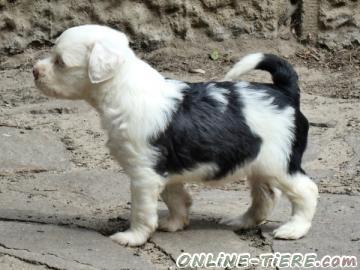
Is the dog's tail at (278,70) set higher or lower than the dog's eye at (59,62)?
lower

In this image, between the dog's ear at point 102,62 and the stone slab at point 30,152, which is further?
the stone slab at point 30,152

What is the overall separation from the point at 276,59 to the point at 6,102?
3.63 metres

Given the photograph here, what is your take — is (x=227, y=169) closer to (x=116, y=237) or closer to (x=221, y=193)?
(x=116, y=237)

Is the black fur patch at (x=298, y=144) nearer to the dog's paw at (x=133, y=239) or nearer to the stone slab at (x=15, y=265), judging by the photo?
the dog's paw at (x=133, y=239)

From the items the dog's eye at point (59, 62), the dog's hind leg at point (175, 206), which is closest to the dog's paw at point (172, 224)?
the dog's hind leg at point (175, 206)

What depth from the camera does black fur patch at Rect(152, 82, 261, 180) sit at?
14.6ft

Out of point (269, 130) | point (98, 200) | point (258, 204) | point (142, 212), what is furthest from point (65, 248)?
point (269, 130)

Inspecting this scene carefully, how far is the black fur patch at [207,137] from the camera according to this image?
446 cm

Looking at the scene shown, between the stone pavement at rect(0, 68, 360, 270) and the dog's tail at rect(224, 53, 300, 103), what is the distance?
2.66 feet

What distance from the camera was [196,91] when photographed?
182 inches

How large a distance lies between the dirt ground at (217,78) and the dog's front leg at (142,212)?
8cm

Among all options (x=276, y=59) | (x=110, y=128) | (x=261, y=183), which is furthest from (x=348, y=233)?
(x=110, y=128)

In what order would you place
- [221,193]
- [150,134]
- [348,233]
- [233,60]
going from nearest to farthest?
1. [150,134]
2. [348,233]
3. [221,193]
4. [233,60]

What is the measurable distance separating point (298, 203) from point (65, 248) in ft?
4.29
